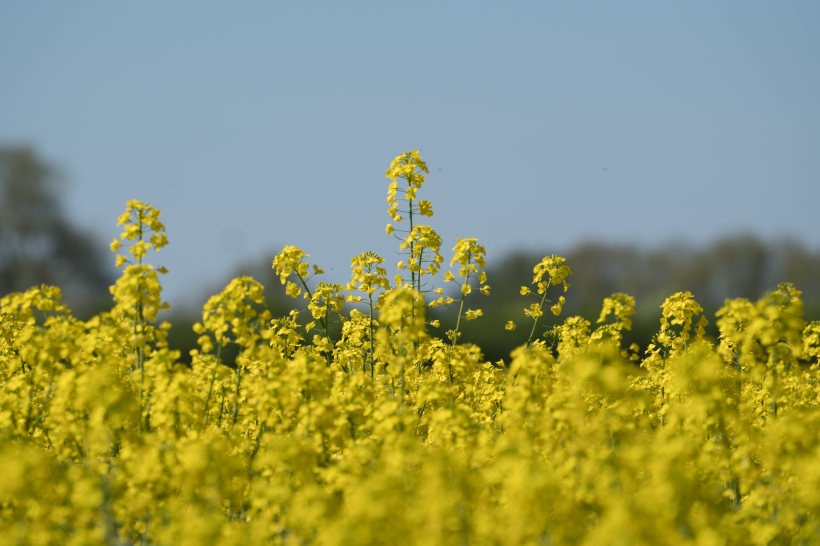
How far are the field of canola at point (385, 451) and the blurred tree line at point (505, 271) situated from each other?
1349 mm

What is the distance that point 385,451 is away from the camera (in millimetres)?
4164

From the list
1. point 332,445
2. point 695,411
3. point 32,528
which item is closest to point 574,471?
point 695,411

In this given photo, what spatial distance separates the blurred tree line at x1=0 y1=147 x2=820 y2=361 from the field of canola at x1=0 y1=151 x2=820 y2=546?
135cm

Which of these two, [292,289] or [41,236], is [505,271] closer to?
[41,236]

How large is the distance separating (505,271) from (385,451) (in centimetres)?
4098

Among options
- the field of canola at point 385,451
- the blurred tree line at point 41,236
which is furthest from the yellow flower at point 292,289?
the blurred tree line at point 41,236

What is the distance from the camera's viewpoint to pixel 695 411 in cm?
436

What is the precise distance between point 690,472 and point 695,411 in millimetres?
454

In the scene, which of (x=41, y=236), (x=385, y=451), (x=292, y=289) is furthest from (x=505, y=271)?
(x=385, y=451)

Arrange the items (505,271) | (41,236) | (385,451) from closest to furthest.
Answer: (385,451) → (41,236) → (505,271)

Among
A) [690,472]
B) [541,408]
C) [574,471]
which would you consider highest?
[541,408]

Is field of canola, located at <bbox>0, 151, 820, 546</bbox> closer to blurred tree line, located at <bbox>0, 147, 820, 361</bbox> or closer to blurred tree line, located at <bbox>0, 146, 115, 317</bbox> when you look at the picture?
blurred tree line, located at <bbox>0, 147, 820, 361</bbox>

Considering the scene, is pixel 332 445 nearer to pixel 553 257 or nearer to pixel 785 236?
pixel 553 257

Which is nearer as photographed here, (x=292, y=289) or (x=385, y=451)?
(x=385, y=451)
